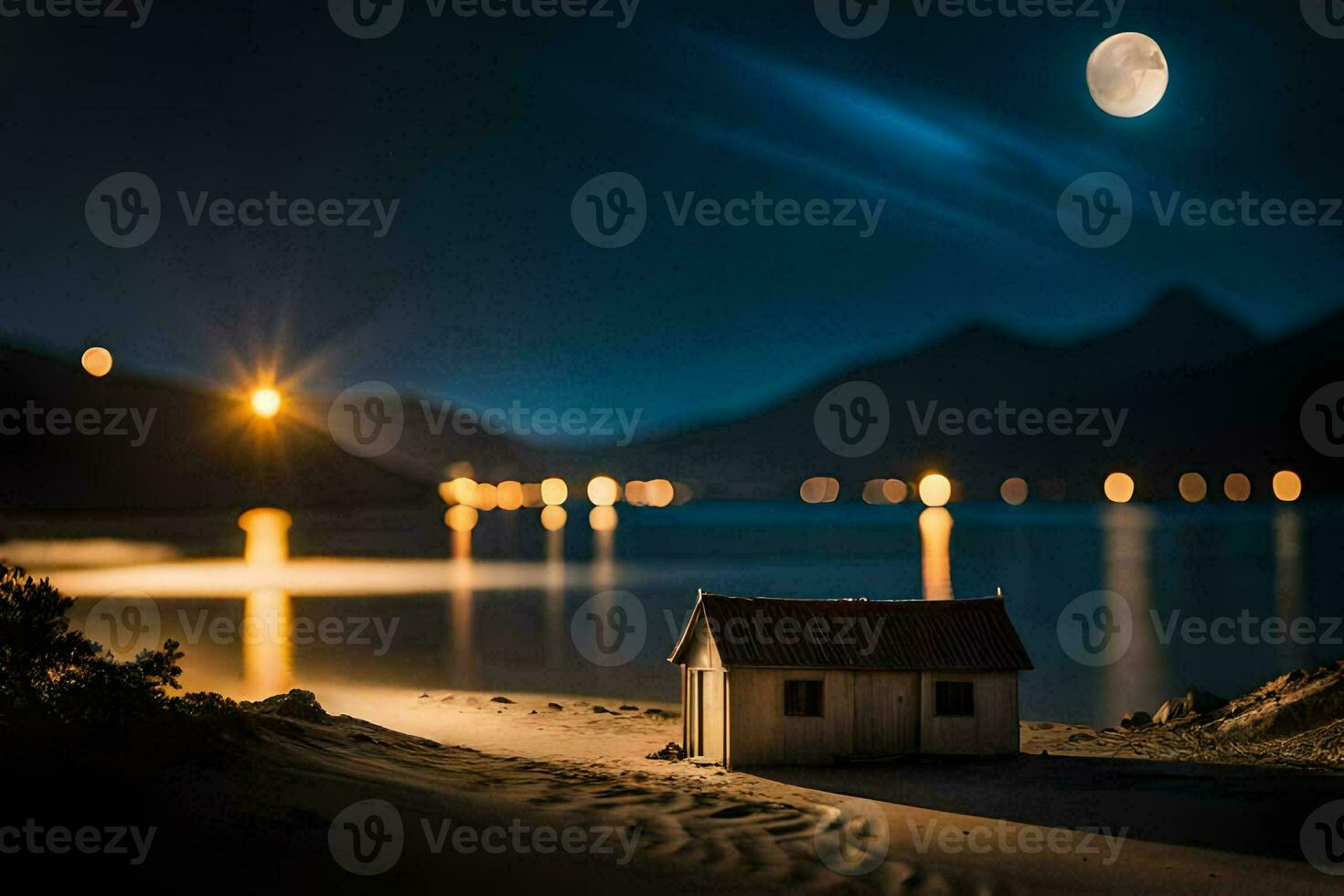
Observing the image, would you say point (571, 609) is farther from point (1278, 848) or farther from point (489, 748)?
point (1278, 848)

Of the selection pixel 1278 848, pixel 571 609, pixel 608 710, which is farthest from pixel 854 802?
pixel 571 609

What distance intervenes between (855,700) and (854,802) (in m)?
4.29

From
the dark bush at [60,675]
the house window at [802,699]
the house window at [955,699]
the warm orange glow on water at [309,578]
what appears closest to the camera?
the dark bush at [60,675]

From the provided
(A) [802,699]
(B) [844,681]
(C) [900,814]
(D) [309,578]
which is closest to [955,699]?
(B) [844,681]

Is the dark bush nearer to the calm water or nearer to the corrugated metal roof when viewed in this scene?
the corrugated metal roof

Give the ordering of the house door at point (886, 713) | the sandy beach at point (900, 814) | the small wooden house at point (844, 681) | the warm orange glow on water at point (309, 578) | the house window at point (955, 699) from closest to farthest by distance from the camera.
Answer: the sandy beach at point (900, 814) < the small wooden house at point (844, 681) < the house door at point (886, 713) < the house window at point (955, 699) < the warm orange glow on water at point (309, 578)

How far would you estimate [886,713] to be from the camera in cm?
2633

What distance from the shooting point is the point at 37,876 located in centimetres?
1360

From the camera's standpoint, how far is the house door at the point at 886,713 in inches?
1030

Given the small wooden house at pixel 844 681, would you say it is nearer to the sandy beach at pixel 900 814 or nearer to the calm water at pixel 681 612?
the sandy beach at pixel 900 814

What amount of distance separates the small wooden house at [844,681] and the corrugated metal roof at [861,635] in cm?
3

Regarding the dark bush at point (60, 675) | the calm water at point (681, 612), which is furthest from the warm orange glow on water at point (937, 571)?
the dark bush at point (60, 675)

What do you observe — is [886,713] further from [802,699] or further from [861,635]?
[802,699]

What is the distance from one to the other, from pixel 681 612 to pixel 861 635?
→ 65.0m
